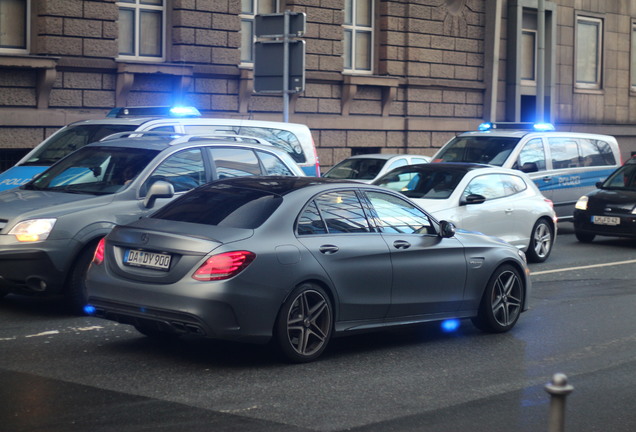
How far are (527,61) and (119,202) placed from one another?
79.0 ft

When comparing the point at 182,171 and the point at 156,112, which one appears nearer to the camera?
the point at 182,171

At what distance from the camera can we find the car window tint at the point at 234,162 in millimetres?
10992

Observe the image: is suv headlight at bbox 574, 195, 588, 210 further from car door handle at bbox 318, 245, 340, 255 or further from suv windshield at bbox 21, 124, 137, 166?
car door handle at bbox 318, 245, 340, 255

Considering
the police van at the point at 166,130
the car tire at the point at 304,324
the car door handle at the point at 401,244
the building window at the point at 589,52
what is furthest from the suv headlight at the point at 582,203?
the building window at the point at 589,52

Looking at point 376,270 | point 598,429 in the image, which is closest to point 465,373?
point 376,270

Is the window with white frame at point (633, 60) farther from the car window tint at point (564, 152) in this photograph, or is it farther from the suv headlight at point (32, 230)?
the suv headlight at point (32, 230)

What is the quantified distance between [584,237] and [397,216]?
1022 centimetres

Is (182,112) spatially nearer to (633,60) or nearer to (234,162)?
(234,162)

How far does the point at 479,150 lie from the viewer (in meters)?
19.2

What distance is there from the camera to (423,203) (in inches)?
546

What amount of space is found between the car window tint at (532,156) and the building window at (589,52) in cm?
1546

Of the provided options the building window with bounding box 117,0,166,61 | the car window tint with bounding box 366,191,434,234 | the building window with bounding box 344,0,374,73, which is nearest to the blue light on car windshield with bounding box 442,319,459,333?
the car window tint with bounding box 366,191,434,234

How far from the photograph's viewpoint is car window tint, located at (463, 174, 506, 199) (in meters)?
14.4

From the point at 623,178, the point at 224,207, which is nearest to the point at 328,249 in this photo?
the point at 224,207
